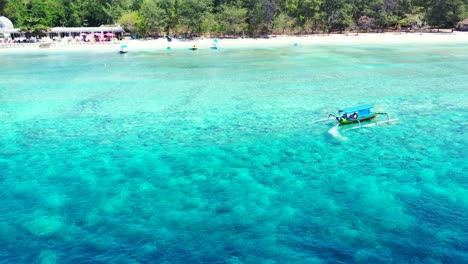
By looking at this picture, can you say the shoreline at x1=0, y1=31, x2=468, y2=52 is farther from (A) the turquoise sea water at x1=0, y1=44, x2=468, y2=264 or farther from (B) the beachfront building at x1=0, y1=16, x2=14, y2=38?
(A) the turquoise sea water at x1=0, y1=44, x2=468, y2=264

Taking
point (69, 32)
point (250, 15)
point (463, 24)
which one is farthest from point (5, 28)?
point (463, 24)

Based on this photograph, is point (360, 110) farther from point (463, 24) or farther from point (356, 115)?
point (463, 24)

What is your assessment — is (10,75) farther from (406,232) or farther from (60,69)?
(406,232)

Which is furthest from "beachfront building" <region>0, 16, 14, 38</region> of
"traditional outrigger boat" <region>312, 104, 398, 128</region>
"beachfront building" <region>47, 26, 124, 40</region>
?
"traditional outrigger boat" <region>312, 104, 398, 128</region>

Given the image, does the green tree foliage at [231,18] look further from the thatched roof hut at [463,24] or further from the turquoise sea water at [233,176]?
the turquoise sea water at [233,176]

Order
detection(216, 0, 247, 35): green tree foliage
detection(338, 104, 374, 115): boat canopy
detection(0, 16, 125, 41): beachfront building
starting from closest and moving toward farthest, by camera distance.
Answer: detection(338, 104, 374, 115): boat canopy < detection(0, 16, 125, 41): beachfront building < detection(216, 0, 247, 35): green tree foliage

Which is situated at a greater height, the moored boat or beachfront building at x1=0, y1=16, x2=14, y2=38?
beachfront building at x1=0, y1=16, x2=14, y2=38
